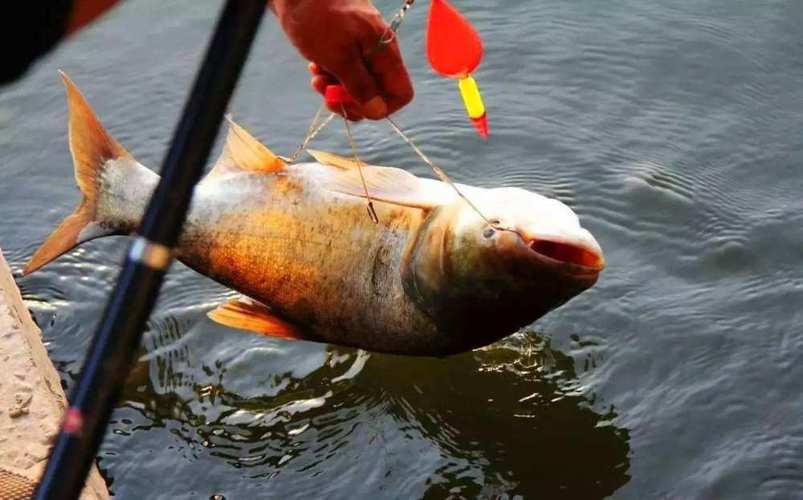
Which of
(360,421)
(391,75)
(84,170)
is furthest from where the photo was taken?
(360,421)

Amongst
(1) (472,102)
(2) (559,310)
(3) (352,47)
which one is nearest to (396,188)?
(1) (472,102)

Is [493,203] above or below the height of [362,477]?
above

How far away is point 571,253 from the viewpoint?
3.49 metres

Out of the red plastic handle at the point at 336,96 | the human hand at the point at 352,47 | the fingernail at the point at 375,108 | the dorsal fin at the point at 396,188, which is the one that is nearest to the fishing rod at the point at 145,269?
the human hand at the point at 352,47

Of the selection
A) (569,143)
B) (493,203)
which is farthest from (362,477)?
(569,143)

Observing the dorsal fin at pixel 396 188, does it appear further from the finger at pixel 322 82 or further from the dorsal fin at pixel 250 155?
the finger at pixel 322 82

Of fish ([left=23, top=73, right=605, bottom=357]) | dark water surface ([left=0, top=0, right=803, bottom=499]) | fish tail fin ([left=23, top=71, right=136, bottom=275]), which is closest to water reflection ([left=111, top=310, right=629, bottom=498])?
dark water surface ([left=0, top=0, right=803, bottom=499])

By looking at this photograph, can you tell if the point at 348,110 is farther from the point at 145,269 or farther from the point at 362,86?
the point at 145,269

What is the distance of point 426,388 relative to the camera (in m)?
4.66

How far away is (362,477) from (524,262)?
1192mm

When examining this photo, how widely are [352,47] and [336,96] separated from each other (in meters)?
0.33

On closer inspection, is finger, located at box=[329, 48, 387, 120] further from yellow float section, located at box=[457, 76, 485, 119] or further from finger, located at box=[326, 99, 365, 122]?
yellow float section, located at box=[457, 76, 485, 119]

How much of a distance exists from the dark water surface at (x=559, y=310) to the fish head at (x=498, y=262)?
69 cm

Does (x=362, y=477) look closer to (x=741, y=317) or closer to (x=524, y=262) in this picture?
(x=524, y=262)
